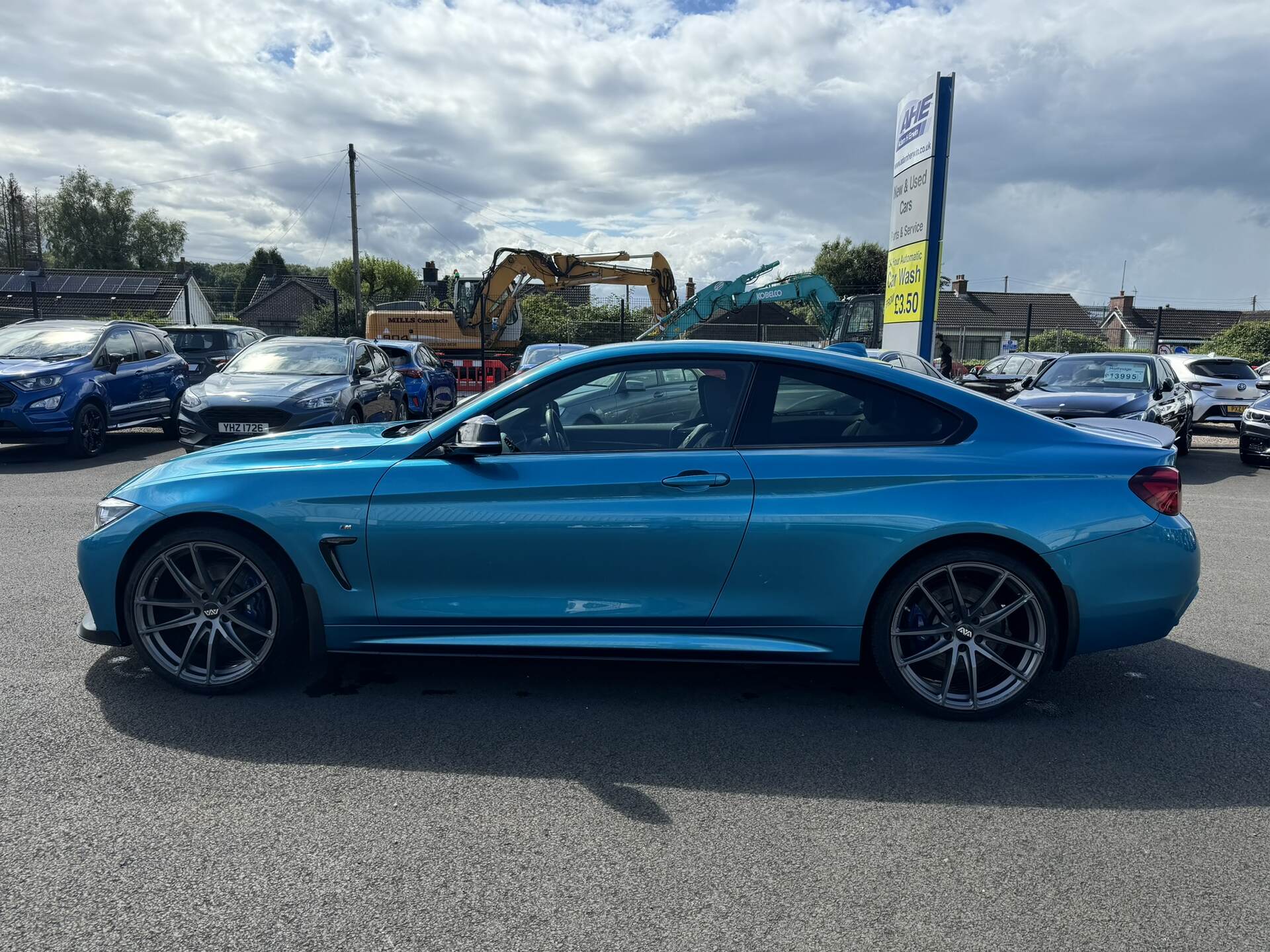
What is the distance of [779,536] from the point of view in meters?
3.73

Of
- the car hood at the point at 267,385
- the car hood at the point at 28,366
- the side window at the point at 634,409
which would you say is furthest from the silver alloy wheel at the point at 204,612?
the car hood at the point at 28,366

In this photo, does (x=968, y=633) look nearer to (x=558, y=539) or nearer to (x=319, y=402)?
(x=558, y=539)

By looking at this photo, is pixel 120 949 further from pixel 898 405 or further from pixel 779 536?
pixel 898 405

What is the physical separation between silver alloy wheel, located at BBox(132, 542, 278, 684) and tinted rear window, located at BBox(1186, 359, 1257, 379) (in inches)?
695

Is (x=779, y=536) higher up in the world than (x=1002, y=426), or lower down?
lower down

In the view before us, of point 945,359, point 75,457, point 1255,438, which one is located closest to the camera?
point 75,457

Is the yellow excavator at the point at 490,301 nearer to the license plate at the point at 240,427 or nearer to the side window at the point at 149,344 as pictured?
the side window at the point at 149,344

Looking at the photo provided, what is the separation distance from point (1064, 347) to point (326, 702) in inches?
1946

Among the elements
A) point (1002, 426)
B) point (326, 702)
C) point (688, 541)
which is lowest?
point (326, 702)

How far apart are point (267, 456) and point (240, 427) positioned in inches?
260

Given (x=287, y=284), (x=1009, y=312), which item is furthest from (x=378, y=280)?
(x=1009, y=312)

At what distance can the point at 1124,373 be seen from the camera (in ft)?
43.3

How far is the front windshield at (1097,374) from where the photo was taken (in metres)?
13.0

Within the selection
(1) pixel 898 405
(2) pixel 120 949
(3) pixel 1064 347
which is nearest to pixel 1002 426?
(1) pixel 898 405
